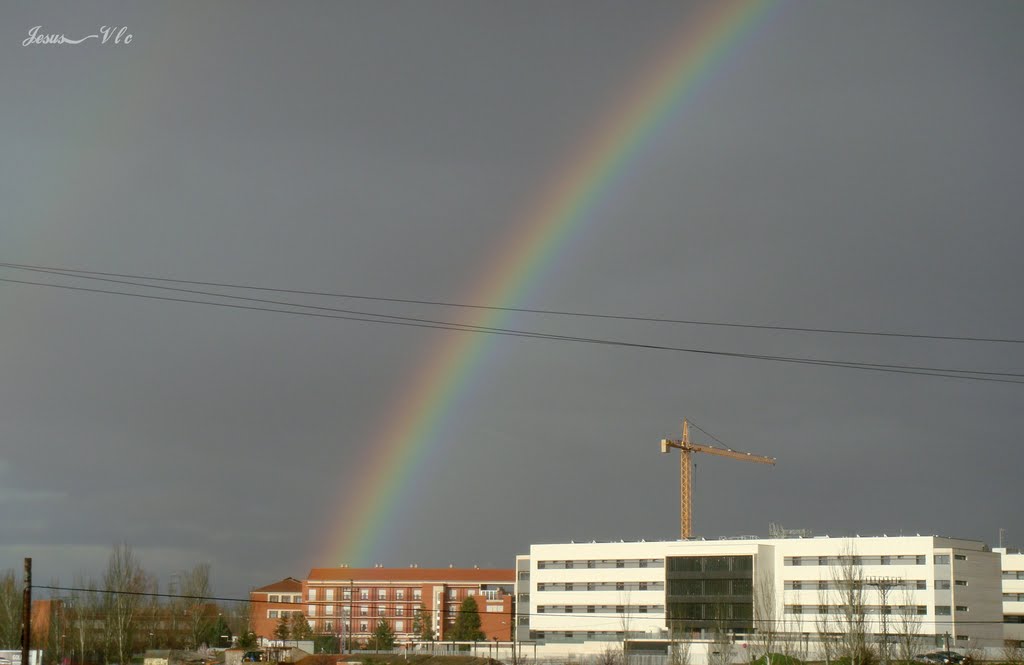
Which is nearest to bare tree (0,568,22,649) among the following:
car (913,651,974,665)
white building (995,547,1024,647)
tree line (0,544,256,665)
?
tree line (0,544,256,665)

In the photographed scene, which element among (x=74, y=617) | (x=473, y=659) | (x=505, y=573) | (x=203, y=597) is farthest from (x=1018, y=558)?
(x=74, y=617)

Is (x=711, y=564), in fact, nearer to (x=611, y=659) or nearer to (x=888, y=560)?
(x=888, y=560)

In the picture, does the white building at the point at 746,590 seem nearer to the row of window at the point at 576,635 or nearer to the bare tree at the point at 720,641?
the row of window at the point at 576,635

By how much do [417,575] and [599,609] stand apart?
2171 inches

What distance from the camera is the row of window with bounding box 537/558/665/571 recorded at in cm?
11011

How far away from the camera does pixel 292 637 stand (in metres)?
142

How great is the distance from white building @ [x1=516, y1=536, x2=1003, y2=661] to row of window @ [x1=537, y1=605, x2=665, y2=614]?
0.34 feet

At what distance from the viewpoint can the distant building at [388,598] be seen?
151 metres

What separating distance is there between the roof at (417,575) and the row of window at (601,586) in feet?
146

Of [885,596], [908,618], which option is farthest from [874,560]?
[885,596]

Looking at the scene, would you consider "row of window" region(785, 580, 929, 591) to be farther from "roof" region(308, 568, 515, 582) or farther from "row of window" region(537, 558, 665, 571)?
"roof" region(308, 568, 515, 582)

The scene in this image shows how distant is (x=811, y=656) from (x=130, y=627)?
5715cm

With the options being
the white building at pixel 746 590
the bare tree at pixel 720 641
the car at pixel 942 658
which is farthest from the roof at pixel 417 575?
the car at pixel 942 658

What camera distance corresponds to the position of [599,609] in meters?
112
